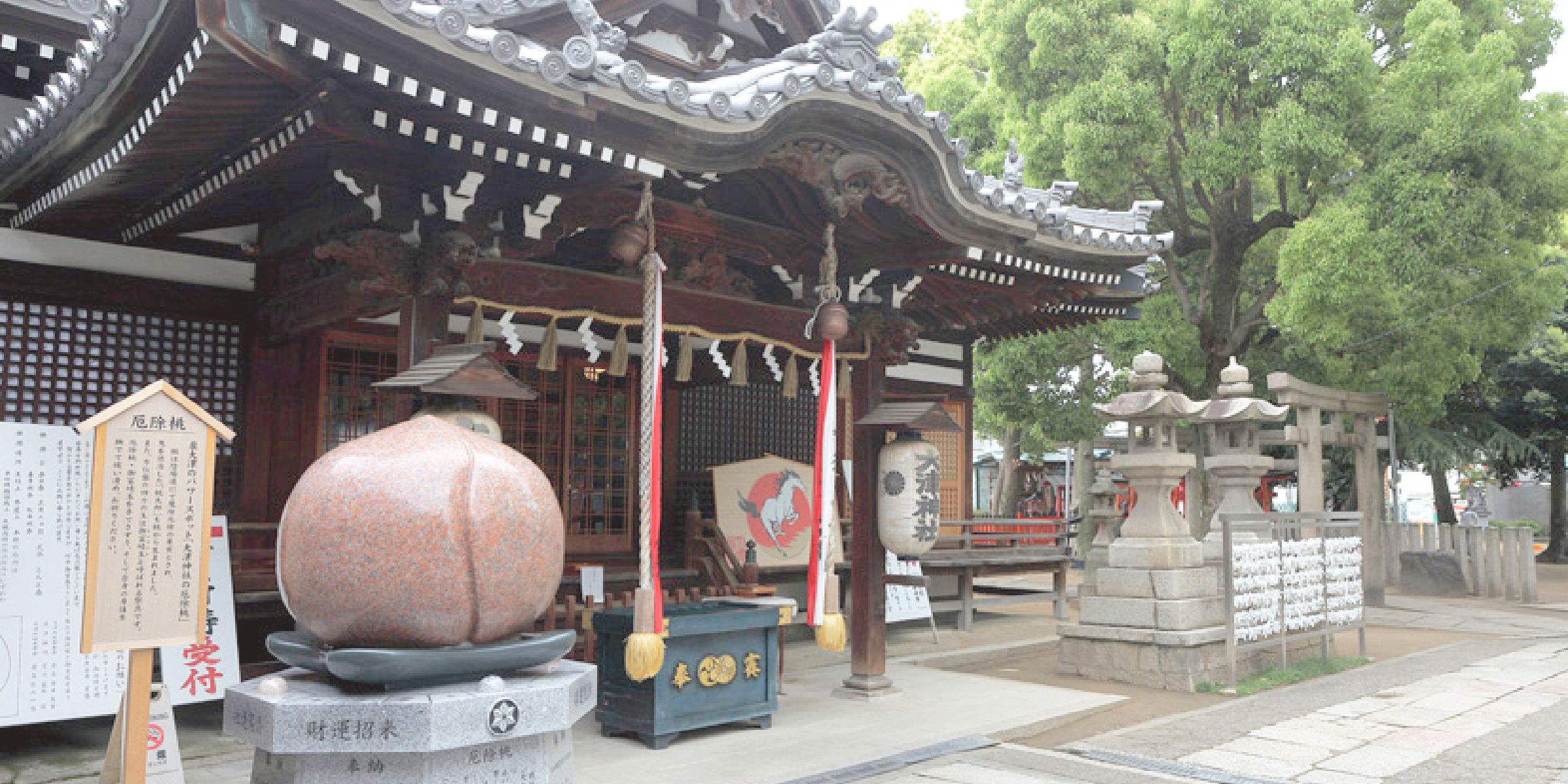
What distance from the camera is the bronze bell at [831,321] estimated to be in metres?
8.12

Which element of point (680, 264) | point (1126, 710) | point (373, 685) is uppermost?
point (680, 264)

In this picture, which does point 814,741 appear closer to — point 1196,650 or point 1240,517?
point 1196,650

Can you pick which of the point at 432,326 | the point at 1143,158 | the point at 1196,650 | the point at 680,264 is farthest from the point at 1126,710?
the point at 1143,158

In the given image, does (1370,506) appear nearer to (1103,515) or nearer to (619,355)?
(1103,515)

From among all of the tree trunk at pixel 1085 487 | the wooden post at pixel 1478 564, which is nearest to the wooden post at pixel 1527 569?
the wooden post at pixel 1478 564

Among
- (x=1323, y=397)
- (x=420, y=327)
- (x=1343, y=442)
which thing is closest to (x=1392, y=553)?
(x=1343, y=442)

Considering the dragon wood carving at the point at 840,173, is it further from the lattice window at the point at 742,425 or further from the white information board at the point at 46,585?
the white information board at the point at 46,585

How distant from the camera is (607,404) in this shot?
35.7 ft

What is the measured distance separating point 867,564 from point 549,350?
132 inches

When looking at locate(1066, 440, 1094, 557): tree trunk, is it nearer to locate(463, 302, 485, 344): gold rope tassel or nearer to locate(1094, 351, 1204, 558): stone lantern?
locate(1094, 351, 1204, 558): stone lantern

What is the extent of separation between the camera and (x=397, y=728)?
382 centimetres

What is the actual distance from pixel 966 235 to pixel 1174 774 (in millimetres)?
3960

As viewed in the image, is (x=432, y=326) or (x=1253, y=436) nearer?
(x=432, y=326)

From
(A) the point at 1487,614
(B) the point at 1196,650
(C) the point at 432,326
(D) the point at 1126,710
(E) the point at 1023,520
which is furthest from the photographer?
(A) the point at 1487,614
